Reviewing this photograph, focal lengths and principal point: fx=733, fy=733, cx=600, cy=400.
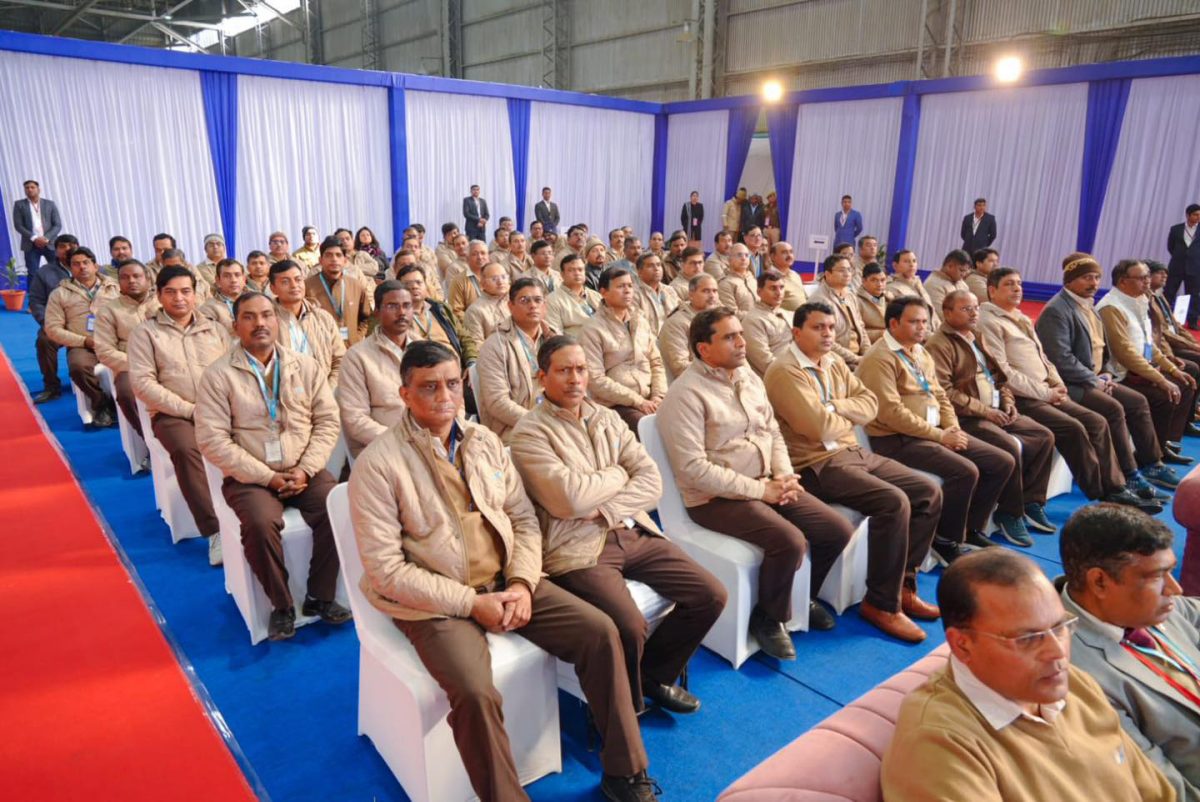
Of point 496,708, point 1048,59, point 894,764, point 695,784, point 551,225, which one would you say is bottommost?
point 695,784

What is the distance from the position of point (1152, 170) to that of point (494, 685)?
12153 mm

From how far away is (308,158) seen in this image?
1128cm

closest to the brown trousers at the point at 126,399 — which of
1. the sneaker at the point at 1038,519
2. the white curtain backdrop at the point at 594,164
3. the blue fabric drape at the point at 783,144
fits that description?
the sneaker at the point at 1038,519

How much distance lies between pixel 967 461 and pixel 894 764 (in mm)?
2466

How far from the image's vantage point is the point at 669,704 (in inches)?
95.9

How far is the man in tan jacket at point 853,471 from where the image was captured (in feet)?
9.63

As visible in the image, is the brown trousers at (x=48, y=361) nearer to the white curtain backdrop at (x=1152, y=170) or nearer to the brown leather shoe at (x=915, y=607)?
the brown leather shoe at (x=915, y=607)

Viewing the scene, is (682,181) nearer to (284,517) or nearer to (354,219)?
(354,219)

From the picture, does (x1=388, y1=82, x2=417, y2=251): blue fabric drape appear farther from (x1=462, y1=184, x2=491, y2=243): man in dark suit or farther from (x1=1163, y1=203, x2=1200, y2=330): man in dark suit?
(x1=1163, y1=203, x2=1200, y2=330): man in dark suit

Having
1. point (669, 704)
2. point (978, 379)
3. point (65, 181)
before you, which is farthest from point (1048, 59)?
point (65, 181)

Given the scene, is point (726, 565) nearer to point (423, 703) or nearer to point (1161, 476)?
point (423, 703)

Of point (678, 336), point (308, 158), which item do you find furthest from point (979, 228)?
point (308, 158)

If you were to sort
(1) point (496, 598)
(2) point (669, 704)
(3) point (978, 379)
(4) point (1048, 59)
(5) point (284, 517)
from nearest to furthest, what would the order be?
1. (1) point (496, 598)
2. (2) point (669, 704)
3. (5) point (284, 517)
4. (3) point (978, 379)
5. (4) point (1048, 59)

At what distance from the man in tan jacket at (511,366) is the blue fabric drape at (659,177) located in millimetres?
12880
